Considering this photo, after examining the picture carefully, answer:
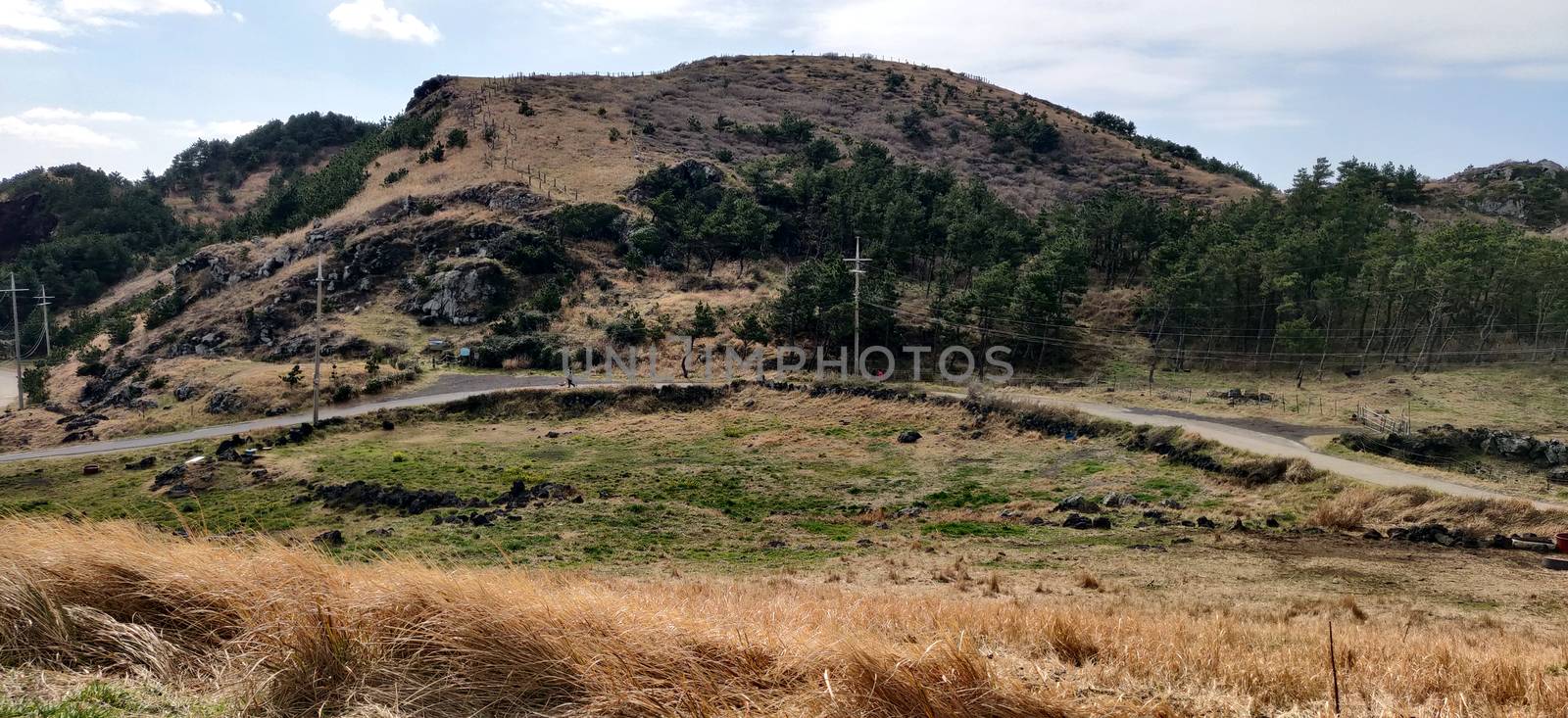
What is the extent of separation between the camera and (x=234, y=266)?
225 ft

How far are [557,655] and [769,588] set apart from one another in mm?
10161

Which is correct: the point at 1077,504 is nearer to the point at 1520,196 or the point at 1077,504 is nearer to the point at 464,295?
the point at 464,295

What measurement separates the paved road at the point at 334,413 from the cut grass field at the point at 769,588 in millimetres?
3037

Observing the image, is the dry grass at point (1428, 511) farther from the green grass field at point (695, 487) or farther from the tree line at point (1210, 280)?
the tree line at point (1210, 280)

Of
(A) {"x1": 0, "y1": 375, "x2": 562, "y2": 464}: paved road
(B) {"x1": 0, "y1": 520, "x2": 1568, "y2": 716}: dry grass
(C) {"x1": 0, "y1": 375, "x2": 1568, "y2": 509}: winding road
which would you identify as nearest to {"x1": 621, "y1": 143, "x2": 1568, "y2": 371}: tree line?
(C) {"x1": 0, "y1": 375, "x2": 1568, "y2": 509}: winding road

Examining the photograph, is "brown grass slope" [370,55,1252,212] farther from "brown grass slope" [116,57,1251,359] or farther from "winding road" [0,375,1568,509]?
"winding road" [0,375,1568,509]

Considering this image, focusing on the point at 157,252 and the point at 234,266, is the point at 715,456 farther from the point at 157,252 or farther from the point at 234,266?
the point at 157,252

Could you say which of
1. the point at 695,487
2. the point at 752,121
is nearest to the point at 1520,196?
the point at 752,121

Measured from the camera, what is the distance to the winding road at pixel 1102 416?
2480 centimetres

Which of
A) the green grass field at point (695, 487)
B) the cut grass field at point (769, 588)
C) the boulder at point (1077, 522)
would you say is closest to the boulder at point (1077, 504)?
the green grass field at point (695, 487)

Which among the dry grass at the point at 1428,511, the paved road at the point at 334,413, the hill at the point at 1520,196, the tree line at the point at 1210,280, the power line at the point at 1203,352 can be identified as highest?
the hill at the point at 1520,196

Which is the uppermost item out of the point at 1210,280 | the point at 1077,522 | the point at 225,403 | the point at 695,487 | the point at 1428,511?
the point at 1210,280

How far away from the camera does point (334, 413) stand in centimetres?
4225

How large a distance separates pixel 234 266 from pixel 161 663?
76912 mm
